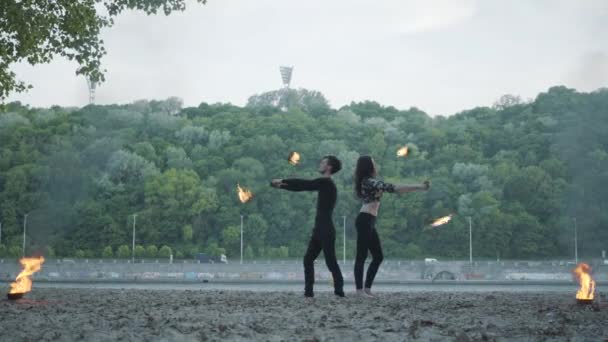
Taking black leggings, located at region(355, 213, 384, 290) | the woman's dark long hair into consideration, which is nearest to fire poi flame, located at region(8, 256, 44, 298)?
black leggings, located at region(355, 213, 384, 290)

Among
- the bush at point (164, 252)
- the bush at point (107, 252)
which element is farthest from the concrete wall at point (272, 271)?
the bush at point (107, 252)

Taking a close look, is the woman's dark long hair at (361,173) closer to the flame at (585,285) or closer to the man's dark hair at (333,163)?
the man's dark hair at (333,163)

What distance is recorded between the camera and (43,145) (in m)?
111

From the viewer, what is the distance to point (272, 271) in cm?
7162

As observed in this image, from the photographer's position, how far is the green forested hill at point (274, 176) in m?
98.5

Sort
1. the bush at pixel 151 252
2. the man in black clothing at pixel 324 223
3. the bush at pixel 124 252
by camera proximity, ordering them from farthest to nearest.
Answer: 1. the bush at pixel 124 252
2. the bush at pixel 151 252
3. the man in black clothing at pixel 324 223

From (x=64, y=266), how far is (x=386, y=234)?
138 feet

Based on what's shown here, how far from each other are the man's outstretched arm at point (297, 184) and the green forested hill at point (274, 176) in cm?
7941

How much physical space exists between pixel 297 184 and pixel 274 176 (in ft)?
336

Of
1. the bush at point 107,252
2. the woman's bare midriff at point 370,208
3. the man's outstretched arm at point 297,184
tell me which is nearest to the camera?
the man's outstretched arm at point 297,184

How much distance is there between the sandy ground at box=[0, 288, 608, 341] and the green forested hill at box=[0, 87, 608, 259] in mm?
80154

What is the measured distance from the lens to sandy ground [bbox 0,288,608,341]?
26.0 feet

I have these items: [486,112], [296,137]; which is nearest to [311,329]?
[296,137]

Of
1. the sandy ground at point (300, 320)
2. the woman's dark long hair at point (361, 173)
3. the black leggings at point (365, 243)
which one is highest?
the woman's dark long hair at point (361, 173)
